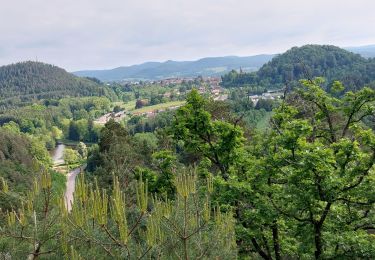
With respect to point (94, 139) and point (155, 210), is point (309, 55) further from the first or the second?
point (155, 210)

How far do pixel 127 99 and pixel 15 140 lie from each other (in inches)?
5010

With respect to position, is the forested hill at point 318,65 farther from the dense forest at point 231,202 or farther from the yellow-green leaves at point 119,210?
the yellow-green leaves at point 119,210

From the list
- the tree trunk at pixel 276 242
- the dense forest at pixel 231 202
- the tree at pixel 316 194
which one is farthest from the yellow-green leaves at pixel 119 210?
the tree trunk at pixel 276 242

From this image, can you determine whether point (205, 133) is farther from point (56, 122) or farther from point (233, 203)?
point (56, 122)

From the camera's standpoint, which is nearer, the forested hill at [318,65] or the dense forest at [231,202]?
the dense forest at [231,202]

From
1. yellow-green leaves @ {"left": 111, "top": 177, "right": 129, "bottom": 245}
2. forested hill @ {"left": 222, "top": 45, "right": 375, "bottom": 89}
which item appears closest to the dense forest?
yellow-green leaves @ {"left": 111, "top": 177, "right": 129, "bottom": 245}

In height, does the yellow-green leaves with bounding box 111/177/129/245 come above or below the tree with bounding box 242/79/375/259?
above

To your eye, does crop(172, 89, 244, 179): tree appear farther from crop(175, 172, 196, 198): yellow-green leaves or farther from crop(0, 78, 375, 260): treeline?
crop(175, 172, 196, 198): yellow-green leaves

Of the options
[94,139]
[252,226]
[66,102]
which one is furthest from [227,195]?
[66,102]

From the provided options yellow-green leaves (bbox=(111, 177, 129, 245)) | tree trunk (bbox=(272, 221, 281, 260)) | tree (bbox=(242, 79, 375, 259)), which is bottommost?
tree trunk (bbox=(272, 221, 281, 260))

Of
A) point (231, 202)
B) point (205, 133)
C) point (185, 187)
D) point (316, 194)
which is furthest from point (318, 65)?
point (185, 187)

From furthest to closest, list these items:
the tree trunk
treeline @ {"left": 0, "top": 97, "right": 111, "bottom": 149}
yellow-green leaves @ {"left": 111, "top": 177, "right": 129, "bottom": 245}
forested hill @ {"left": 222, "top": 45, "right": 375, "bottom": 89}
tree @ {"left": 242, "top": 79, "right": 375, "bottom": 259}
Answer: forested hill @ {"left": 222, "top": 45, "right": 375, "bottom": 89}, treeline @ {"left": 0, "top": 97, "right": 111, "bottom": 149}, the tree trunk, tree @ {"left": 242, "top": 79, "right": 375, "bottom": 259}, yellow-green leaves @ {"left": 111, "top": 177, "right": 129, "bottom": 245}

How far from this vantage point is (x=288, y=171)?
10.5m

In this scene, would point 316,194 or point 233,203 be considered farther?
point 233,203
